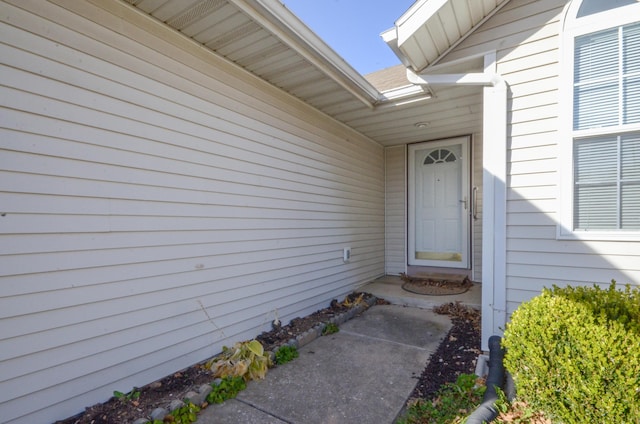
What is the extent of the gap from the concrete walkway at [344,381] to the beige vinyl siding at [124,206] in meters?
0.64

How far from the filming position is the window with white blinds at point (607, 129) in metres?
2.38

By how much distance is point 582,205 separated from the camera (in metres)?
2.54

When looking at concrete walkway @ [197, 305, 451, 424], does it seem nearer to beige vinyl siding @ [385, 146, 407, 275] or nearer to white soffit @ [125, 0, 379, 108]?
beige vinyl siding @ [385, 146, 407, 275]

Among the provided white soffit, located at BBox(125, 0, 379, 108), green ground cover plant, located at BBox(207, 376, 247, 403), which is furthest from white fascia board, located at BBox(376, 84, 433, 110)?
green ground cover plant, located at BBox(207, 376, 247, 403)

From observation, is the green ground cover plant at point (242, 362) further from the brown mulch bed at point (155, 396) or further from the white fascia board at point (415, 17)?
the white fascia board at point (415, 17)

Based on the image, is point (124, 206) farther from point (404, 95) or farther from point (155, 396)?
point (404, 95)

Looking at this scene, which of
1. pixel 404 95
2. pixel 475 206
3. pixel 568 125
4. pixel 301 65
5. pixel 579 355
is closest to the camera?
pixel 579 355

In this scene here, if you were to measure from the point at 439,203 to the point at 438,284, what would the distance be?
1419 millimetres

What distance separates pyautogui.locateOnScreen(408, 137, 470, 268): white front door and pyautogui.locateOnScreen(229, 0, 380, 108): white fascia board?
7.70 feet

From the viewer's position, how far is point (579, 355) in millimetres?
1555

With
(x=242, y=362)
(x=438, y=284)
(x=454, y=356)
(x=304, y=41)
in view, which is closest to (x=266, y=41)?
(x=304, y=41)

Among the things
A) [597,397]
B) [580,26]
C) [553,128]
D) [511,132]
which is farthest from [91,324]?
[580,26]

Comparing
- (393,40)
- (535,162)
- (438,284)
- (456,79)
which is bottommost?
(438,284)

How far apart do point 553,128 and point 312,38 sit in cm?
217
